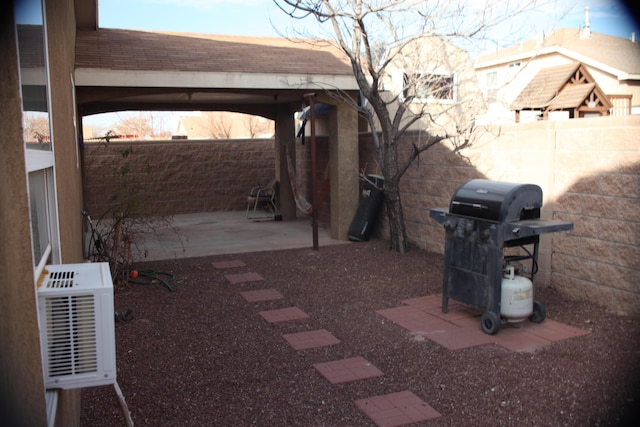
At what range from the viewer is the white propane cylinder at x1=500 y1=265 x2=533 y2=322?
205 inches

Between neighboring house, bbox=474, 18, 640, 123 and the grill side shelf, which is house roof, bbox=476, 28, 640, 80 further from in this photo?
the grill side shelf

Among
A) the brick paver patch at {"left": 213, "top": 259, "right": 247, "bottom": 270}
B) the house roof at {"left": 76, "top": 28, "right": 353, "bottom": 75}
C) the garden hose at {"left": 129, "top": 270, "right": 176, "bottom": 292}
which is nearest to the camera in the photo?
the garden hose at {"left": 129, "top": 270, "right": 176, "bottom": 292}

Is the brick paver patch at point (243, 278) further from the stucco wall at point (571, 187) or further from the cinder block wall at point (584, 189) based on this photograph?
the cinder block wall at point (584, 189)

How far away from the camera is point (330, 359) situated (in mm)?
4754

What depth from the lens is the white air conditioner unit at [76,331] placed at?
7.73ft

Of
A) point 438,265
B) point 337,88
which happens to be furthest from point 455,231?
point 337,88

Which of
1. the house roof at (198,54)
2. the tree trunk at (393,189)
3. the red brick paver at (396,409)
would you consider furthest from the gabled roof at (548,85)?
the red brick paver at (396,409)

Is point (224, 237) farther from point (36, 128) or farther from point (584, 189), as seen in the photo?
point (36, 128)

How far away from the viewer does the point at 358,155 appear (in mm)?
10750

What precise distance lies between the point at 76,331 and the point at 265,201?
12.9 meters

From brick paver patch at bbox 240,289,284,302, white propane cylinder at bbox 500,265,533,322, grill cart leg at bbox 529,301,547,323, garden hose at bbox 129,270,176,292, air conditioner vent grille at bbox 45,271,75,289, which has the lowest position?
brick paver patch at bbox 240,289,284,302

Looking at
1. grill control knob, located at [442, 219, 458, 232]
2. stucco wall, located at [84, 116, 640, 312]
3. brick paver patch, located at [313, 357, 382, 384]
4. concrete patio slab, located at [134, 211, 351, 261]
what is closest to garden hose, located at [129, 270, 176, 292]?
concrete patio slab, located at [134, 211, 351, 261]

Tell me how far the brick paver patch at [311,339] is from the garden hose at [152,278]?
2.64m

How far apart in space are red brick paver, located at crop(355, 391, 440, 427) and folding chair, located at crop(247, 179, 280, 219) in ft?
33.5
